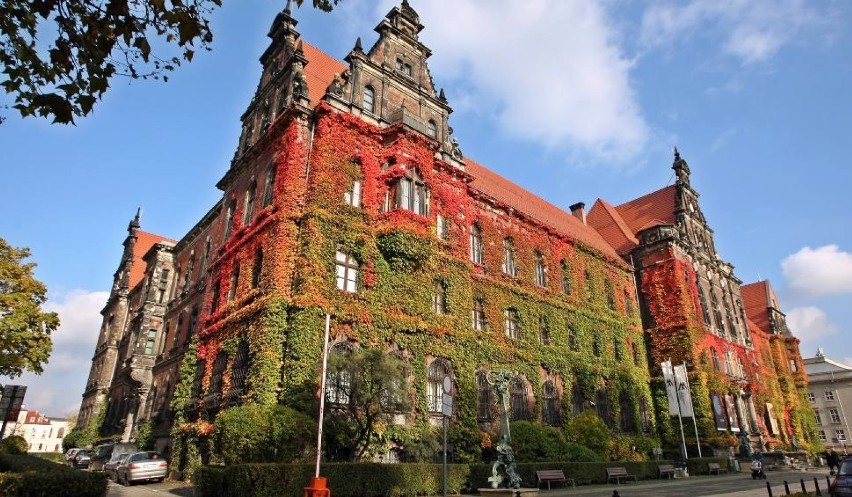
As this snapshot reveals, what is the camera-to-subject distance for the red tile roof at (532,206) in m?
38.9

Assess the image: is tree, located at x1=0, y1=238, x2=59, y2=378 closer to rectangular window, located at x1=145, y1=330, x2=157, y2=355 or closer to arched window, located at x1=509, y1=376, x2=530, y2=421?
rectangular window, located at x1=145, y1=330, x2=157, y2=355

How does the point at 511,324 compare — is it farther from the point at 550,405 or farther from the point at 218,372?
the point at 218,372

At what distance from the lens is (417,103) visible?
32.0 m

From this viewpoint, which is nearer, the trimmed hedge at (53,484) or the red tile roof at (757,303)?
the trimmed hedge at (53,484)

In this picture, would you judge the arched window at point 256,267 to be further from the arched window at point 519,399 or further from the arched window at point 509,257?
the arched window at point 509,257

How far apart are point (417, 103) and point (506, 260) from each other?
11385 millimetres

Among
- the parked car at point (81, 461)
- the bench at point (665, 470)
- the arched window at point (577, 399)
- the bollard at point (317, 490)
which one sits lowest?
the bollard at point (317, 490)

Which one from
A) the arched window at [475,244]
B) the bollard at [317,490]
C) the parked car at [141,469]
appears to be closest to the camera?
the bollard at [317,490]

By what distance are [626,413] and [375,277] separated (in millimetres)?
23340

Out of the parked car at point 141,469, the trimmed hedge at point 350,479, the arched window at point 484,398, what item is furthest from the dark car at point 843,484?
the parked car at point 141,469

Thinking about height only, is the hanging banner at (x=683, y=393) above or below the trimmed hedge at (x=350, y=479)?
above

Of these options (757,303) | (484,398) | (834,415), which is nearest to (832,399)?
(834,415)

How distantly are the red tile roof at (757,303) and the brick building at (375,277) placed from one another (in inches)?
1036

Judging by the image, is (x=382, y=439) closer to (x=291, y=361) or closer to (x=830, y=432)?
(x=291, y=361)
